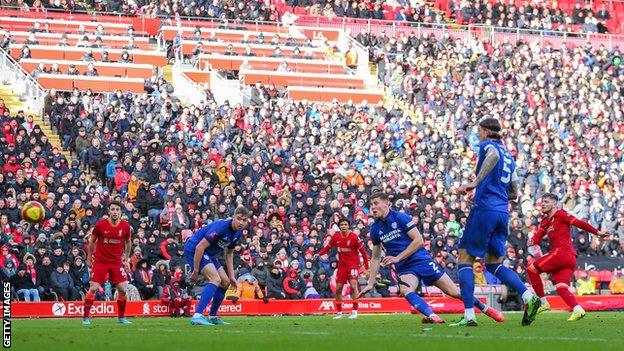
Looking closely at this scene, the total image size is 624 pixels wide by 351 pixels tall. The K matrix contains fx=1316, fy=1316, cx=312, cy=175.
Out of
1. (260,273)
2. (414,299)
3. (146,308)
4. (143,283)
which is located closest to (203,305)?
(414,299)

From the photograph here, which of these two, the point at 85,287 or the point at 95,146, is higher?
the point at 95,146

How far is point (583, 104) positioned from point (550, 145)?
3.62m

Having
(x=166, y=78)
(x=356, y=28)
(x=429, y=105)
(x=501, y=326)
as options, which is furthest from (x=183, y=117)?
(x=501, y=326)

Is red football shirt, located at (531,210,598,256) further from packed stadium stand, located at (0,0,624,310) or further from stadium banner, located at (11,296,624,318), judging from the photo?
packed stadium stand, located at (0,0,624,310)

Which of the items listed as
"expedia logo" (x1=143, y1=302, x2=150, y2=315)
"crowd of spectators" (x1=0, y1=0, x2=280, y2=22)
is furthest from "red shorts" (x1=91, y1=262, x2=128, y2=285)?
"crowd of spectators" (x1=0, y1=0, x2=280, y2=22)

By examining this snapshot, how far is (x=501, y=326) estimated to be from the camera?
56.0ft

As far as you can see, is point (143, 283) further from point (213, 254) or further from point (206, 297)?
point (206, 297)

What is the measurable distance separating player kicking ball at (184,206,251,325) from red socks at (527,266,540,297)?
178 inches

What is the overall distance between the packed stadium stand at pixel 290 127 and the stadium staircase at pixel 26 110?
73 millimetres

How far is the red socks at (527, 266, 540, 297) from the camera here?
2033 cm

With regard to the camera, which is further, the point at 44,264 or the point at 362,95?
the point at 362,95

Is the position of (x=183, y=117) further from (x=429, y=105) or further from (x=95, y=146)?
(x=429, y=105)

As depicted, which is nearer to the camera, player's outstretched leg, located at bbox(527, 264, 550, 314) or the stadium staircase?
player's outstretched leg, located at bbox(527, 264, 550, 314)

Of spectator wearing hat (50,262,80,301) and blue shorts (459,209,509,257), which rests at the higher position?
blue shorts (459,209,509,257)
